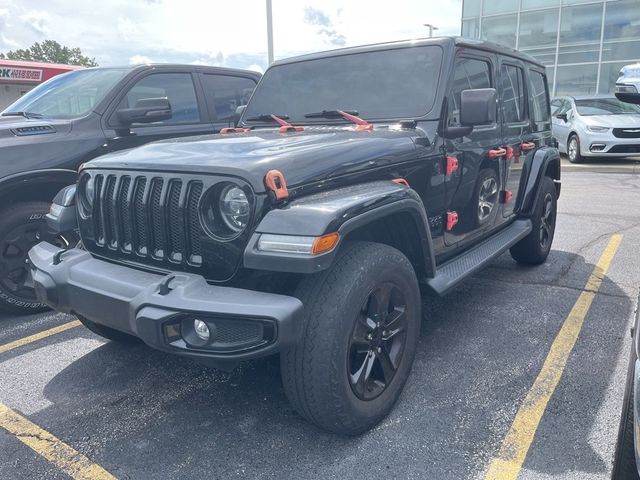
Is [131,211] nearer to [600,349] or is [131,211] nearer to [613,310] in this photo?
[600,349]

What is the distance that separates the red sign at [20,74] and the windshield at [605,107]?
17168 millimetres

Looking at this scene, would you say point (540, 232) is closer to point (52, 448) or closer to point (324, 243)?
point (324, 243)

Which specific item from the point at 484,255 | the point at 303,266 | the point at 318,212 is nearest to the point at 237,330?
the point at 303,266

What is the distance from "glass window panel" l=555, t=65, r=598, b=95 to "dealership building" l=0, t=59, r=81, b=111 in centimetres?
1720

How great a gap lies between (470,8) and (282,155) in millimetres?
21704

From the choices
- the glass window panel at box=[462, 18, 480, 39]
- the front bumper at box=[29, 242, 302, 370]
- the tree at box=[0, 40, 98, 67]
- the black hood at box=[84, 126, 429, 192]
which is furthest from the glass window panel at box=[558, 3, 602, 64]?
the tree at box=[0, 40, 98, 67]

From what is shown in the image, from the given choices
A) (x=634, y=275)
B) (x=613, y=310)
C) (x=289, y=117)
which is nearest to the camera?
(x=289, y=117)

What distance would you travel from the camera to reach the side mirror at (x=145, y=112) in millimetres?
4289

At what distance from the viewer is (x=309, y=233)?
6.87ft

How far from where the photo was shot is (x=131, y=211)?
8.29 ft

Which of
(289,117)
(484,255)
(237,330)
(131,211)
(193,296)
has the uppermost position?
(289,117)

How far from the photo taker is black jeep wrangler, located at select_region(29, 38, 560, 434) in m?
2.12

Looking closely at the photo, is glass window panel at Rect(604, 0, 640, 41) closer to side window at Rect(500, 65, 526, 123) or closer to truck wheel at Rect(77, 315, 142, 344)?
side window at Rect(500, 65, 526, 123)

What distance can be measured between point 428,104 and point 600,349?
1.90 m
